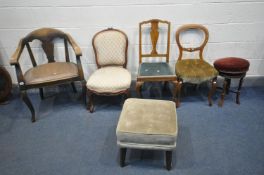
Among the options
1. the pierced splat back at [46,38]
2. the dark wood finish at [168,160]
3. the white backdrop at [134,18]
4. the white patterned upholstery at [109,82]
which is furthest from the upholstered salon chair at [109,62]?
the dark wood finish at [168,160]

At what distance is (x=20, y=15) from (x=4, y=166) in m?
1.65

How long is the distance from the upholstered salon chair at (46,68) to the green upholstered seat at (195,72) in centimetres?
105

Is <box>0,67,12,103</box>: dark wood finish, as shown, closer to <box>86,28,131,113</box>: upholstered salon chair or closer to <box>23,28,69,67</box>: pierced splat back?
<box>23,28,69,67</box>: pierced splat back

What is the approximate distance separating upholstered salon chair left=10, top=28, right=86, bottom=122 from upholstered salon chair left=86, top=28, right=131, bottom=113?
194 mm

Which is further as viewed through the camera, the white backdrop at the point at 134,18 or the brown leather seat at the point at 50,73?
the white backdrop at the point at 134,18

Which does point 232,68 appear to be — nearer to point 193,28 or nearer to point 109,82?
point 193,28

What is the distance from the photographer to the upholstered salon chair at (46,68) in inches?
91.8

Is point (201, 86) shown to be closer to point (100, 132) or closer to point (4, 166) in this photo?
point (100, 132)

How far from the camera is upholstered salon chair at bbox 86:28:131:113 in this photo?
2.40 m

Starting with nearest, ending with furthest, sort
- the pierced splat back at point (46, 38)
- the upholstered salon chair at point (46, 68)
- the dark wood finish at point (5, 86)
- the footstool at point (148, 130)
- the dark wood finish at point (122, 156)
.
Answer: the footstool at point (148, 130) < the dark wood finish at point (122, 156) < the upholstered salon chair at point (46, 68) < the pierced splat back at point (46, 38) < the dark wood finish at point (5, 86)

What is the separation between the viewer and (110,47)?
8.72ft

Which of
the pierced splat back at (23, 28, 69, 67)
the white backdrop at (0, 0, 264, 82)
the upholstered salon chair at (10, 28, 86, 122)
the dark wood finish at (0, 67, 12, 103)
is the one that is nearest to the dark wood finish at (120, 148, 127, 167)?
the upholstered salon chair at (10, 28, 86, 122)

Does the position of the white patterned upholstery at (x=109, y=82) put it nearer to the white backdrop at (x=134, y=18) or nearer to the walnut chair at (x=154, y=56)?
the walnut chair at (x=154, y=56)

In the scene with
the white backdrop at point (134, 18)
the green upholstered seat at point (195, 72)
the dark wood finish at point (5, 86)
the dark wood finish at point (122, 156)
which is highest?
the white backdrop at point (134, 18)
